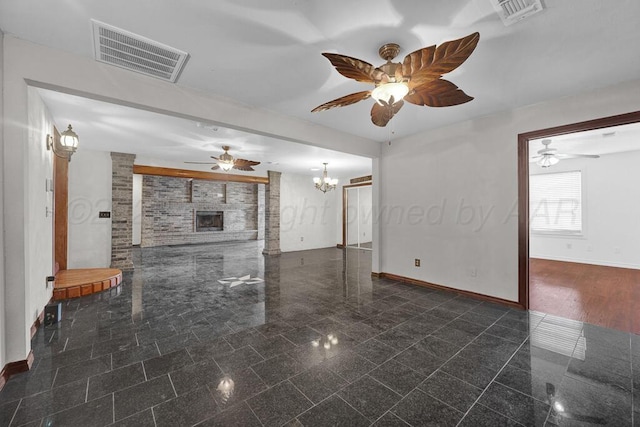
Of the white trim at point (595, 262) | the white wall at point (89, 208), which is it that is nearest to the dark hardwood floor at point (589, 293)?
the white trim at point (595, 262)

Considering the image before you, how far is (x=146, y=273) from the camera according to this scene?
17.3 ft

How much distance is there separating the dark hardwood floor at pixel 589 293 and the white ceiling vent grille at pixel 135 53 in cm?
484

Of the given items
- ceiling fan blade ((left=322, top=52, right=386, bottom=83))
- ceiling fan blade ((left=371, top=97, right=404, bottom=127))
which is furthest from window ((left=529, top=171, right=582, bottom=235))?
ceiling fan blade ((left=322, top=52, right=386, bottom=83))

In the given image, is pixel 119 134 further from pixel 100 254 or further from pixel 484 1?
pixel 484 1

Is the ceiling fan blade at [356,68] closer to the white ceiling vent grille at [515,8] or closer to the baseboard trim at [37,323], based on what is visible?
the white ceiling vent grille at [515,8]

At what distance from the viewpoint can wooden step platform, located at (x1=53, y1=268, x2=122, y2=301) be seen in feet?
12.0

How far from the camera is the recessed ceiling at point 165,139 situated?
11.3 ft

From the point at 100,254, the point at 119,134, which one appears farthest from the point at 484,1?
the point at 100,254

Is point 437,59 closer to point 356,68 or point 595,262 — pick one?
point 356,68

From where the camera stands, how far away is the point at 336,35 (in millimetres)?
1966

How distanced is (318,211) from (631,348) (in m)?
7.73

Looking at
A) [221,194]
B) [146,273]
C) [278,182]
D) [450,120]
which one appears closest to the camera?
[450,120]

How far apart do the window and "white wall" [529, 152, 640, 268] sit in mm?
134

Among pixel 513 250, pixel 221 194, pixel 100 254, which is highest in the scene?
pixel 221 194
